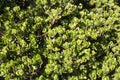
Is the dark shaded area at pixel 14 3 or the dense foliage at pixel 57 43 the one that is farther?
the dark shaded area at pixel 14 3

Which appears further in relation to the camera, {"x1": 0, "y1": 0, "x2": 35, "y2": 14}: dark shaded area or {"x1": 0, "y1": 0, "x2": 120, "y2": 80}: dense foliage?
{"x1": 0, "y1": 0, "x2": 35, "y2": 14}: dark shaded area

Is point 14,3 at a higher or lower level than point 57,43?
higher

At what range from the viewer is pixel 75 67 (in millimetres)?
11039

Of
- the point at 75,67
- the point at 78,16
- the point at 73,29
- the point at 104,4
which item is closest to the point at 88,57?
the point at 75,67

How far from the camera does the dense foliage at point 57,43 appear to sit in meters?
10.5

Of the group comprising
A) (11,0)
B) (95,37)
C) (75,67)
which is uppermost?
(11,0)

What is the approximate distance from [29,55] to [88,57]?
2.04 m

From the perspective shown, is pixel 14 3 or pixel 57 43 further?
pixel 14 3

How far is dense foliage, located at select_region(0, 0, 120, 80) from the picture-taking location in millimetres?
10516

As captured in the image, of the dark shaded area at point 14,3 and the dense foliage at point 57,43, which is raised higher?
the dark shaded area at point 14,3

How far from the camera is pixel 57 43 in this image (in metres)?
11.1

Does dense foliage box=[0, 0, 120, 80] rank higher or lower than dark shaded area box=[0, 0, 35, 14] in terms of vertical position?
lower

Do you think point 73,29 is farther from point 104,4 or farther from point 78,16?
point 104,4

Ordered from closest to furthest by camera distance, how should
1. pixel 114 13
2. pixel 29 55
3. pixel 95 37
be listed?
pixel 29 55
pixel 95 37
pixel 114 13
